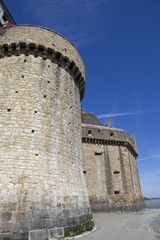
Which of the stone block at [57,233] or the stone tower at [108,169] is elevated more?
the stone tower at [108,169]

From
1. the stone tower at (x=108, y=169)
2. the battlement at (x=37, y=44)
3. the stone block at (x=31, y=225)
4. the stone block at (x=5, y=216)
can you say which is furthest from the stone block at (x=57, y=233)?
the stone tower at (x=108, y=169)

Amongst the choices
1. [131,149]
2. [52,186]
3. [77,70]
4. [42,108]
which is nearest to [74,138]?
[42,108]

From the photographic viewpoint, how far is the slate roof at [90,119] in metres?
20.7

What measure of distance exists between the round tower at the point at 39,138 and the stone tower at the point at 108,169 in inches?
349

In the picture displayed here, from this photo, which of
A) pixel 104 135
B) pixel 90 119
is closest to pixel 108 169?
pixel 104 135

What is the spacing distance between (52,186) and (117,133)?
14257mm

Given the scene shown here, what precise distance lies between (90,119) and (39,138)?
14.9m

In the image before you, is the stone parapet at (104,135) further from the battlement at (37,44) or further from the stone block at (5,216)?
the stone block at (5,216)

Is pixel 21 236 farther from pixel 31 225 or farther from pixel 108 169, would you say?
pixel 108 169

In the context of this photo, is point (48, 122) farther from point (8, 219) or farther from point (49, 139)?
point (8, 219)

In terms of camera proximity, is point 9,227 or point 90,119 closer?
point 9,227

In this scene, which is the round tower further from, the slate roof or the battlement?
the slate roof

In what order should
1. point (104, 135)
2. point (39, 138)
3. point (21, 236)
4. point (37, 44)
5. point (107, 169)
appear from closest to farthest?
point (21, 236), point (39, 138), point (37, 44), point (107, 169), point (104, 135)

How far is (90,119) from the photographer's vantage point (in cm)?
2119
